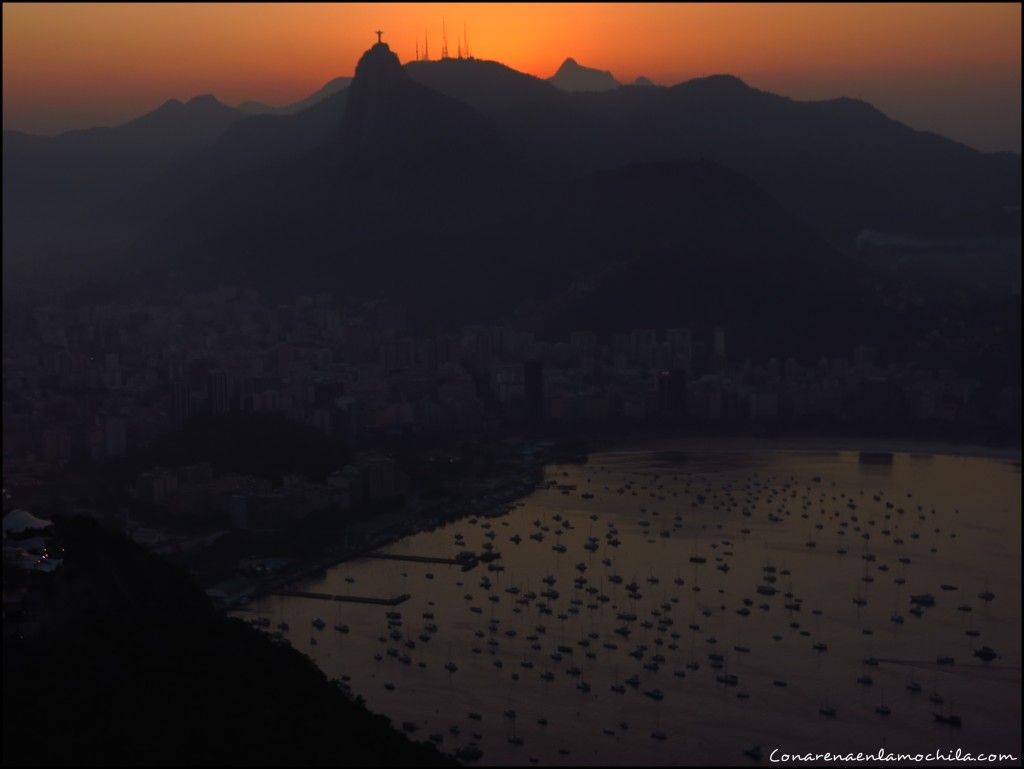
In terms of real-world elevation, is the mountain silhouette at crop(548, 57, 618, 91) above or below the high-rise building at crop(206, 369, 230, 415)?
above

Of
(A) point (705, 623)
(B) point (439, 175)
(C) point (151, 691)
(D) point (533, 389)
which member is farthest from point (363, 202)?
(C) point (151, 691)

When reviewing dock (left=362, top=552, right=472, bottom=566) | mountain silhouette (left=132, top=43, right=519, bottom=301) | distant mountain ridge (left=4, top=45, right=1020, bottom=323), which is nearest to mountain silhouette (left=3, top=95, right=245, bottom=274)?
distant mountain ridge (left=4, top=45, right=1020, bottom=323)

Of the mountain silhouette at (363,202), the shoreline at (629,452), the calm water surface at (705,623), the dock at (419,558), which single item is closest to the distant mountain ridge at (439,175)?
the mountain silhouette at (363,202)

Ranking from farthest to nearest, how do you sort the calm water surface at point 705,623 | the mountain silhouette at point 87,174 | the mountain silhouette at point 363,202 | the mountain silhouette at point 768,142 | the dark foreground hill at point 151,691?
the mountain silhouette at point 768,142, the mountain silhouette at point 363,202, the mountain silhouette at point 87,174, the calm water surface at point 705,623, the dark foreground hill at point 151,691

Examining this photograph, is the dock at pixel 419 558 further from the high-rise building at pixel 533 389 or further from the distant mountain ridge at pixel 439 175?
the distant mountain ridge at pixel 439 175

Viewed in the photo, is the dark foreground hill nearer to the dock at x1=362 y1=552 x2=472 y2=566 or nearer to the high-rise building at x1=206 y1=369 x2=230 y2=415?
the dock at x1=362 y1=552 x2=472 y2=566

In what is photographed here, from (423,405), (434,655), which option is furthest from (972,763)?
(423,405)
